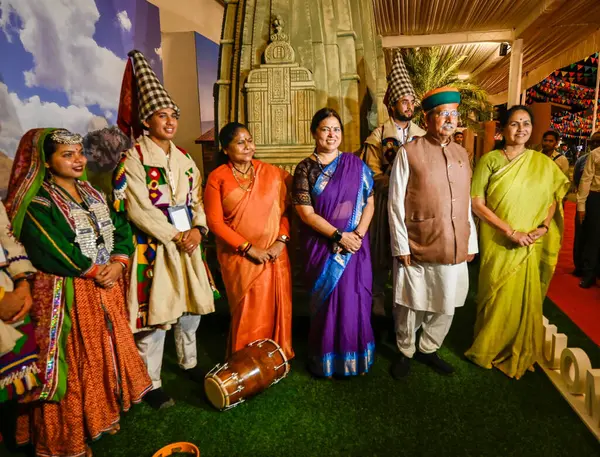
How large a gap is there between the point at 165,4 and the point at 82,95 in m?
2.40

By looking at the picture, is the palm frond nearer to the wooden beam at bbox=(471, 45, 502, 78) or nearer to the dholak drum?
the wooden beam at bbox=(471, 45, 502, 78)

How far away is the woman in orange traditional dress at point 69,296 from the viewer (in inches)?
78.7

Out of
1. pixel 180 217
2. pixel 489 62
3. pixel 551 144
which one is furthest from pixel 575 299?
pixel 489 62

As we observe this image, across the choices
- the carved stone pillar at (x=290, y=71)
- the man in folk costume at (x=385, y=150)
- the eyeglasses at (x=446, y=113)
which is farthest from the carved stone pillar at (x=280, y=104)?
the eyeglasses at (x=446, y=113)

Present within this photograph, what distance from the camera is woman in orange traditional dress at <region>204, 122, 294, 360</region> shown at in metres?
2.74

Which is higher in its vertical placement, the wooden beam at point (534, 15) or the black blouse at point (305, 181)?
the wooden beam at point (534, 15)

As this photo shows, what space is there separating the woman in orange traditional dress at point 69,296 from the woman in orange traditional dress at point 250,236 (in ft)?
2.26

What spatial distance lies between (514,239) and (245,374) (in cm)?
202

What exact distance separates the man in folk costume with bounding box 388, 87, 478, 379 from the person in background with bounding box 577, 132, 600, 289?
2946 mm

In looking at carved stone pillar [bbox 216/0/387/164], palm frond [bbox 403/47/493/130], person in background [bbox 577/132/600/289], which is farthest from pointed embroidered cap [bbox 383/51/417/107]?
palm frond [bbox 403/47/493/130]

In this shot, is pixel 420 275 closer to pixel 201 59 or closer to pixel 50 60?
pixel 50 60

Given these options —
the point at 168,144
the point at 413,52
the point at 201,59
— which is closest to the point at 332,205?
the point at 168,144

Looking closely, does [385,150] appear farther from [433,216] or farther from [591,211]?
[591,211]

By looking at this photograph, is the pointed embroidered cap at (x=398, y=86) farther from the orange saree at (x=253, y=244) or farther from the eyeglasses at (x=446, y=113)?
the orange saree at (x=253, y=244)
